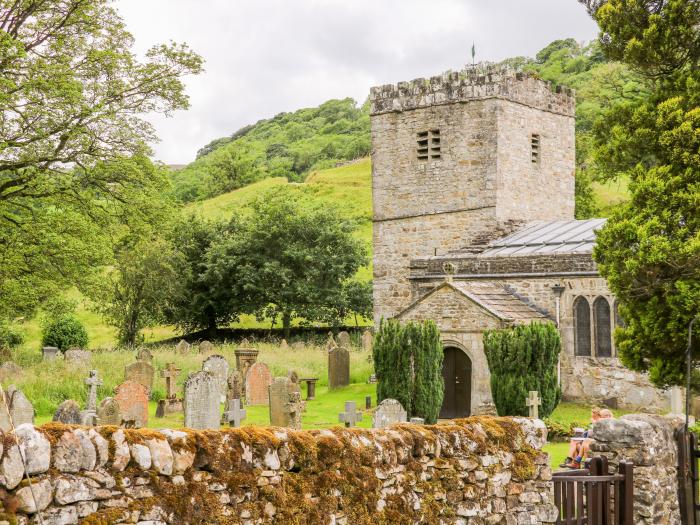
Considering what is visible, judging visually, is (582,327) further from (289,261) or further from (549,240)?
(289,261)

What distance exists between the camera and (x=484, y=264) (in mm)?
24250

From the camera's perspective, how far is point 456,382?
2231 centimetres

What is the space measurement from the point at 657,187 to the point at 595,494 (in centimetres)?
807

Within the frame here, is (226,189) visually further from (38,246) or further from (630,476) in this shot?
(630,476)

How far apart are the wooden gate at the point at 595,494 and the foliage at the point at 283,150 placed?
8191 centimetres

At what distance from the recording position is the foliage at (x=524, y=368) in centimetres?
1880

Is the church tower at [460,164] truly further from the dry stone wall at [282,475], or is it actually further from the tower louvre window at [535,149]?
the dry stone wall at [282,475]

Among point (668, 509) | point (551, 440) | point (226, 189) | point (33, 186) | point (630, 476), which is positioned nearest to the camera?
point (630, 476)

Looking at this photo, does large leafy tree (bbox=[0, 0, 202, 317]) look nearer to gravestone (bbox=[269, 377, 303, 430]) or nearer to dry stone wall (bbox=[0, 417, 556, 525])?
gravestone (bbox=[269, 377, 303, 430])

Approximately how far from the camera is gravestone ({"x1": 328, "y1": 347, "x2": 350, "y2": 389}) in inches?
1002

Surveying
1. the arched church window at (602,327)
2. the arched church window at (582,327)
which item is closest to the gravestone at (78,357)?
the arched church window at (582,327)

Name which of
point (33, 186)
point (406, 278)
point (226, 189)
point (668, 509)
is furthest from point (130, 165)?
point (226, 189)

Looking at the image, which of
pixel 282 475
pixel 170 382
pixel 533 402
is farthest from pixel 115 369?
pixel 282 475

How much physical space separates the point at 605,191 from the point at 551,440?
4939 centimetres
